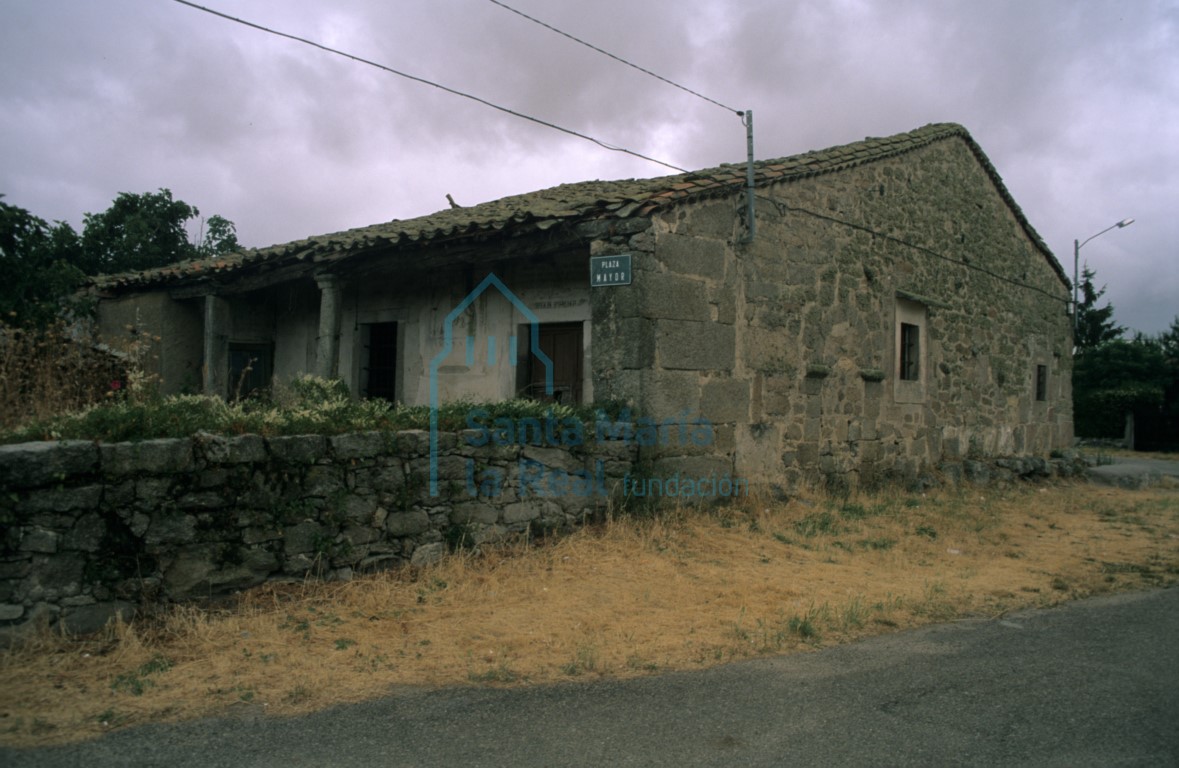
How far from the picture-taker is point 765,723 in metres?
3.35

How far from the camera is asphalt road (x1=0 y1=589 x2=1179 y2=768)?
3053mm

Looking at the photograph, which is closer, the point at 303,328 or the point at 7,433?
the point at 7,433

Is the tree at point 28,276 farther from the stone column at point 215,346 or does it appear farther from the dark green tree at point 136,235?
the dark green tree at point 136,235

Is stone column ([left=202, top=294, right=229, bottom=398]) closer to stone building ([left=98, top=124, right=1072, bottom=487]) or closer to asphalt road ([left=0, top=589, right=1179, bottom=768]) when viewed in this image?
stone building ([left=98, top=124, right=1072, bottom=487])

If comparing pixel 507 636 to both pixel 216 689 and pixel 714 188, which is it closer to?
pixel 216 689

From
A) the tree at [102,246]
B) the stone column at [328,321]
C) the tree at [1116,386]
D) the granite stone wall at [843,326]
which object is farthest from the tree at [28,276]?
the tree at [1116,386]

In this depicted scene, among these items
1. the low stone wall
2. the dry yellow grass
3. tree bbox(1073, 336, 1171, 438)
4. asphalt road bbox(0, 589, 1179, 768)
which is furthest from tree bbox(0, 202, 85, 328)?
tree bbox(1073, 336, 1171, 438)

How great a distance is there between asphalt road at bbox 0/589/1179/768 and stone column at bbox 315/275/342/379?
646cm

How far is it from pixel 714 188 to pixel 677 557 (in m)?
3.70

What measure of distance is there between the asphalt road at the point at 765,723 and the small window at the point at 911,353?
7.15 metres

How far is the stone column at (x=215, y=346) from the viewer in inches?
414

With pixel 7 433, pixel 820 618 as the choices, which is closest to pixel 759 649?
pixel 820 618

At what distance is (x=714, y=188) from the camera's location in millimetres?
7723

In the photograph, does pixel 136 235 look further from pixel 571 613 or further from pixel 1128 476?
pixel 1128 476
